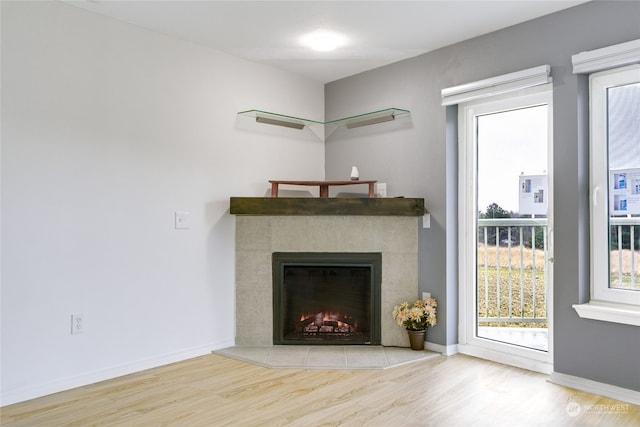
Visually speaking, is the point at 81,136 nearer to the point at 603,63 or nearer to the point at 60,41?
the point at 60,41

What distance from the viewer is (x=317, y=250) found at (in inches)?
153

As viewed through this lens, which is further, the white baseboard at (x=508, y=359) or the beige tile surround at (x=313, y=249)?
the beige tile surround at (x=313, y=249)

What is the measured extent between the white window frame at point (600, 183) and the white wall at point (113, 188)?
245 centimetres

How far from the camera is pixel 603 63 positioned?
9.12ft

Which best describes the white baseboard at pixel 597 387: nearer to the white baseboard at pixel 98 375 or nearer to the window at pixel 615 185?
the window at pixel 615 185

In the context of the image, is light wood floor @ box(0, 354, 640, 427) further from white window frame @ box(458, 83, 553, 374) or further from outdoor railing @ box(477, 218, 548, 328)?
outdoor railing @ box(477, 218, 548, 328)

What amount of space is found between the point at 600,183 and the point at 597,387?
122 cm

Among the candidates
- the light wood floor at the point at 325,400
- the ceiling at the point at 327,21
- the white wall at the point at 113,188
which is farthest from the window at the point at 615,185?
the white wall at the point at 113,188

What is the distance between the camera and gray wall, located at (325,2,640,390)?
2827 millimetres

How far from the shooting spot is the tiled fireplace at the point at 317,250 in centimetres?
386

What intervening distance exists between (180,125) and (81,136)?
0.73 metres

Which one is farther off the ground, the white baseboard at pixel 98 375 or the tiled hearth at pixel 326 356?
the white baseboard at pixel 98 375

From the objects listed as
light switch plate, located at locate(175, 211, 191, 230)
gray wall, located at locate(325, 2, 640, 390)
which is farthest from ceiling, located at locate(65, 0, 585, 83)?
light switch plate, located at locate(175, 211, 191, 230)

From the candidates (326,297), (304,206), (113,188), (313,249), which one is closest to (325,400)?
(326,297)
